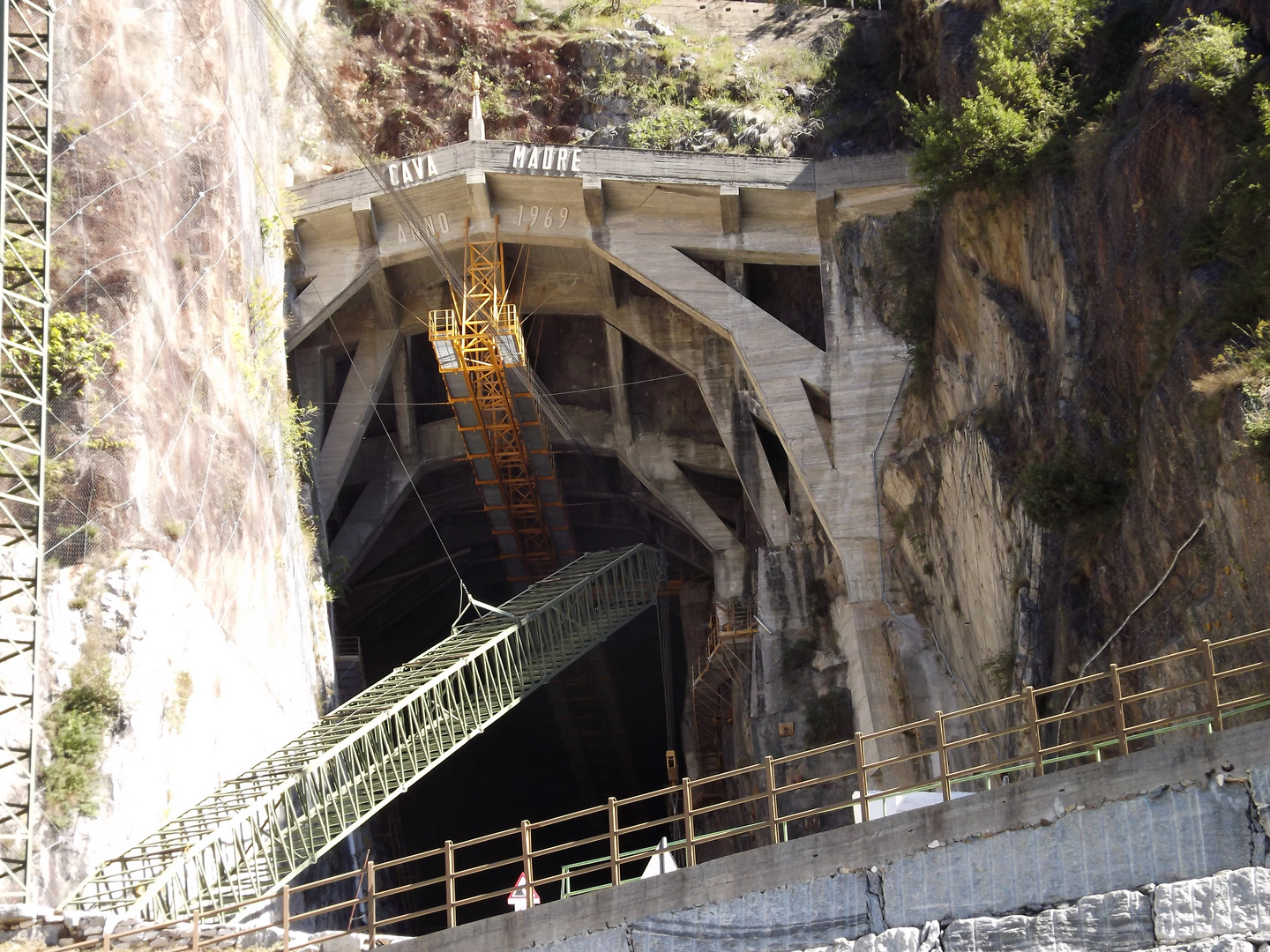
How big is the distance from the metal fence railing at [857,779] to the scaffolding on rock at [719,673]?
3.32 ft

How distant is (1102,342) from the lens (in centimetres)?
2381

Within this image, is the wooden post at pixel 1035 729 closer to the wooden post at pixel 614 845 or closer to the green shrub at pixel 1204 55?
the wooden post at pixel 614 845

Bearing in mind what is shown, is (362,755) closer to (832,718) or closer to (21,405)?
(21,405)

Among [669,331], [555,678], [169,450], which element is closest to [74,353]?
[169,450]

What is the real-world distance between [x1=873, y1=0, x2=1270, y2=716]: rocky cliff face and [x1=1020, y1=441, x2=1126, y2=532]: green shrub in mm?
35

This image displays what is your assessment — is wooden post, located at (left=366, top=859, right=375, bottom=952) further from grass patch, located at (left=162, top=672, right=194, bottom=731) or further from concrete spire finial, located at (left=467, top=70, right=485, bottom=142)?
concrete spire finial, located at (left=467, top=70, right=485, bottom=142)

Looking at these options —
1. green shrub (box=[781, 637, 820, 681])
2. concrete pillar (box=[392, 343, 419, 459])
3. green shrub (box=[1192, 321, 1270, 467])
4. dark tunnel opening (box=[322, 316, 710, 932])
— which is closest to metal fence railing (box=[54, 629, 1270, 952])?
dark tunnel opening (box=[322, 316, 710, 932])

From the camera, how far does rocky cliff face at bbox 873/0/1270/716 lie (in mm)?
20250

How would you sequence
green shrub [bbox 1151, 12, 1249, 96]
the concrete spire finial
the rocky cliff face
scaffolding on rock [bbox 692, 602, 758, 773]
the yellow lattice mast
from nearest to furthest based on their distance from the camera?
the rocky cliff face → green shrub [bbox 1151, 12, 1249, 96] → the yellow lattice mast → the concrete spire finial → scaffolding on rock [bbox 692, 602, 758, 773]

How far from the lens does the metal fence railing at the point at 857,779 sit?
1603cm

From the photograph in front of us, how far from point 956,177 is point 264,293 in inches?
530

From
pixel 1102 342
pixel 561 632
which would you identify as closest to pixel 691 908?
pixel 1102 342

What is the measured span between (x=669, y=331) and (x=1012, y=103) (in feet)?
39.1

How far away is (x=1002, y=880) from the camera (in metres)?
15.5
